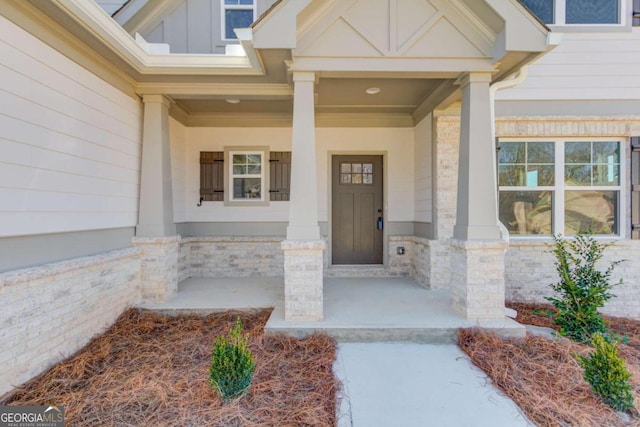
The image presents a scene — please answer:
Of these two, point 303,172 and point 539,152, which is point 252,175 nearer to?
point 303,172

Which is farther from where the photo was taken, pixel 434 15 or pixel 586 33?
pixel 586 33

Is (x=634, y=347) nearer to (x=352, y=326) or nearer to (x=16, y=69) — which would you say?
(x=352, y=326)

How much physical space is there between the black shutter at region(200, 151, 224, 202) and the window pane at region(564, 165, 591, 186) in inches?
225

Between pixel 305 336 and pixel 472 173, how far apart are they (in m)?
2.63

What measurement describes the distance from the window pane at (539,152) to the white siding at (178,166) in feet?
18.8

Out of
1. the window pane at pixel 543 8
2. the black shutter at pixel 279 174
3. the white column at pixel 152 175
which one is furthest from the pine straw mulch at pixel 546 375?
the window pane at pixel 543 8

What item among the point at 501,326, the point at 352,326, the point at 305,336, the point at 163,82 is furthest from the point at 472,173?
the point at 163,82

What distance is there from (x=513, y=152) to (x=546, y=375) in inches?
139

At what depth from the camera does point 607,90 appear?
5.14 m

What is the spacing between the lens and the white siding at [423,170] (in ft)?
17.7

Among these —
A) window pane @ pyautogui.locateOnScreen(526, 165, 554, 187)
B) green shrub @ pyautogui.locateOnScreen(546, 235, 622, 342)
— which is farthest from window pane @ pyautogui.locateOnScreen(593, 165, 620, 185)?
green shrub @ pyautogui.locateOnScreen(546, 235, 622, 342)

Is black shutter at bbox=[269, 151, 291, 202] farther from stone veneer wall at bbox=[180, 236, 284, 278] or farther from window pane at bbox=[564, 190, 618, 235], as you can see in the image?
window pane at bbox=[564, 190, 618, 235]

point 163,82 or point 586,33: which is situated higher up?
point 586,33

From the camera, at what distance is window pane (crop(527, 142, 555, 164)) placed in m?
5.28
